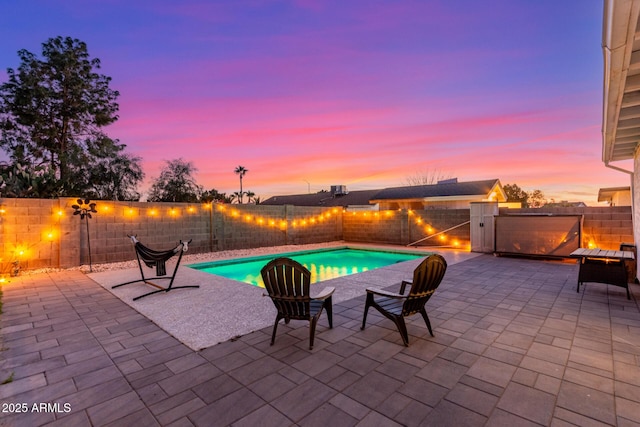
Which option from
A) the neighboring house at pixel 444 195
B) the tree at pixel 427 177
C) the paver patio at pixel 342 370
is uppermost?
the tree at pixel 427 177

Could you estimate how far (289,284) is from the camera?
2.77 meters

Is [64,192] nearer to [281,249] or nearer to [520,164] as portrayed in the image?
[281,249]

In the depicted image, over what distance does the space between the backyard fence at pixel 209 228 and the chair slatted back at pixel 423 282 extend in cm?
699

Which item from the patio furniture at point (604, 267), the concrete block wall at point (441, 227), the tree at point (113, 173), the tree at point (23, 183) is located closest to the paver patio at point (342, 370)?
the patio furniture at point (604, 267)

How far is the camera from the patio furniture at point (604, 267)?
14.0ft

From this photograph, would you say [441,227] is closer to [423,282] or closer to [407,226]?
[407,226]

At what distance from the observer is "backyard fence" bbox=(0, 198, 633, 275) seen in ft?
21.2

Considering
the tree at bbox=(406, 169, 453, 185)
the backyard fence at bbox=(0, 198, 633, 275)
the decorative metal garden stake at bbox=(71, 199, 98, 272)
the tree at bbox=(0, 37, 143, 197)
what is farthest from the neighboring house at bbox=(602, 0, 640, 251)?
the tree at bbox=(406, 169, 453, 185)

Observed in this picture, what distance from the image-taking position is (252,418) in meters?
1.75

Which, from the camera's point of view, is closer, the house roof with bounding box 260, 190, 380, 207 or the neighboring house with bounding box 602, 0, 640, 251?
the neighboring house with bounding box 602, 0, 640, 251

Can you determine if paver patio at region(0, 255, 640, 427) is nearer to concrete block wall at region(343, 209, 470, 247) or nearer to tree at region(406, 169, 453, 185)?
concrete block wall at region(343, 209, 470, 247)

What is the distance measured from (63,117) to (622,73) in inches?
727

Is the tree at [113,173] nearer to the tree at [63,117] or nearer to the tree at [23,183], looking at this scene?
the tree at [63,117]

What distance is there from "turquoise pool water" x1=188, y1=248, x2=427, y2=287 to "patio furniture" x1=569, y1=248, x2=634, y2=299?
414cm
